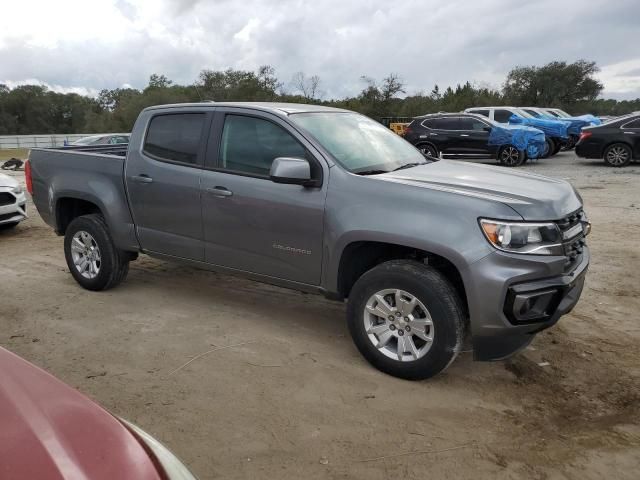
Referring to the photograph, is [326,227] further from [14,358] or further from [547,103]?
[547,103]

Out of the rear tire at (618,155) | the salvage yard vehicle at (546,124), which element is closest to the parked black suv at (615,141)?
the rear tire at (618,155)

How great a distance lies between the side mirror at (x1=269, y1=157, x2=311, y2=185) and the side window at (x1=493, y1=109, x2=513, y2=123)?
17676 mm

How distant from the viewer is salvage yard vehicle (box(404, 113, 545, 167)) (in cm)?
1639

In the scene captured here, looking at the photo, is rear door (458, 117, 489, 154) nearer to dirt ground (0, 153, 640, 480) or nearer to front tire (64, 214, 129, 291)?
dirt ground (0, 153, 640, 480)

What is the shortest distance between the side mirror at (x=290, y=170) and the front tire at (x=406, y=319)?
0.80 meters

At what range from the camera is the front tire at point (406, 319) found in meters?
3.44

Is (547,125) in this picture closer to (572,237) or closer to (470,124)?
(470,124)

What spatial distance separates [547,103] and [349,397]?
51.6 metres

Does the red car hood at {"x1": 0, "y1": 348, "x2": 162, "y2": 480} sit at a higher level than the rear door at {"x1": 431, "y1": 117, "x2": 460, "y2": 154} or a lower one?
lower

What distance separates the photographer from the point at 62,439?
56.7 inches

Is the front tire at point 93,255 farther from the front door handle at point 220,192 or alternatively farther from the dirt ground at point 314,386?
the front door handle at point 220,192

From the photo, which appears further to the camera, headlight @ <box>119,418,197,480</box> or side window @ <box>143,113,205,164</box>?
side window @ <box>143,113,205,164</box>

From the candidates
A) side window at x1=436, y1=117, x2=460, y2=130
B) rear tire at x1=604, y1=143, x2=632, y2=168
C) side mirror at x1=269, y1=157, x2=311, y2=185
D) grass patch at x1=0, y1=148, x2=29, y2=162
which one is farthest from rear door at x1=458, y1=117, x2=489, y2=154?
grass patch at x1=0, y1=148, x2=29, y2=162

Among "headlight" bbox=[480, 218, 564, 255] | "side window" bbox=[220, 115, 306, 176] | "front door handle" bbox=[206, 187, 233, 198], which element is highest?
"side window" bbox=[220, 115, 306, 176]
